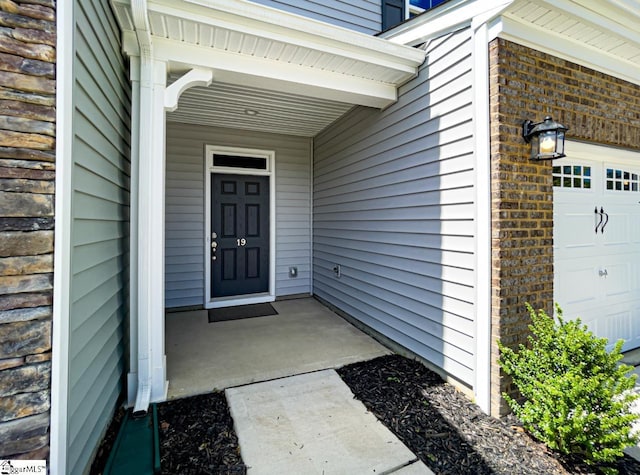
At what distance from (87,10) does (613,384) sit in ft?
10.9

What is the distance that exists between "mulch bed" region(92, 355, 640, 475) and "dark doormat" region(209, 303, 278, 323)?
1837 millimetres

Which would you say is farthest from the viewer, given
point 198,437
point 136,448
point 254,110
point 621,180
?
point 254,110

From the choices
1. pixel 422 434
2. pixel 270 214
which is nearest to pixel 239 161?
pixel 270 214

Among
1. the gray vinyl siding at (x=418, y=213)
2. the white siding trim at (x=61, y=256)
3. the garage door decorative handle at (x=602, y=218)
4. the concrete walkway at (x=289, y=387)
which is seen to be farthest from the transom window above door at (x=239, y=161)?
the garage door decorative handle at (x=602, y=218)

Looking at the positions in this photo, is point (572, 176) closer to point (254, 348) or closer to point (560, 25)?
point (560, 25)

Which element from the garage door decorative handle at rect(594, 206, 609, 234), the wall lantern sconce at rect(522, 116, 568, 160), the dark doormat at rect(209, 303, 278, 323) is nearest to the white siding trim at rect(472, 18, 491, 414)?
the wall lantern sconce at rect(522, 116, 568, 160)

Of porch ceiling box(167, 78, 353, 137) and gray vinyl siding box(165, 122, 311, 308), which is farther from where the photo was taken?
gray vinyl siding box(165, 122, 311, 308)

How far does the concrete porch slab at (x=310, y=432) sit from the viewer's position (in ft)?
5.49

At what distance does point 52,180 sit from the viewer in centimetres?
119

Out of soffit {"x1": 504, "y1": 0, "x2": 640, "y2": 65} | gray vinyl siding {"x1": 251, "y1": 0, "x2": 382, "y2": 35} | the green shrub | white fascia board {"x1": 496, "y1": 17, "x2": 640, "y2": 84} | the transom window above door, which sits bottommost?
the green shrub

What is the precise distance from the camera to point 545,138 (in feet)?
6.88

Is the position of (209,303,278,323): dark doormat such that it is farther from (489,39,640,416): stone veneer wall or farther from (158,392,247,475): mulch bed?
(489,39,640,416): stone veneer wall

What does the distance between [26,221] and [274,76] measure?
204 centimetres

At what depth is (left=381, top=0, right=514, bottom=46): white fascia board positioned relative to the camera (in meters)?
2.11
